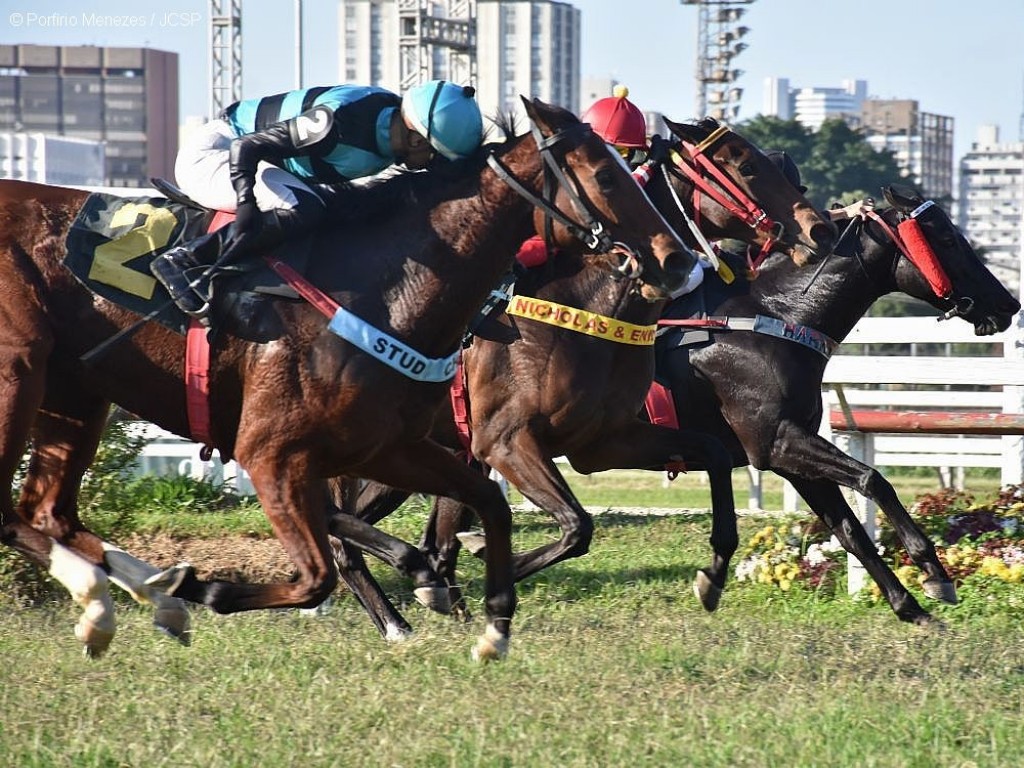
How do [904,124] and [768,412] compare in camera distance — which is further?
[904,124]

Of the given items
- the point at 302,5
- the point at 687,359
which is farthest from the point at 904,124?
the point at 687,359

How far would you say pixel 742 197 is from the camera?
286 inches

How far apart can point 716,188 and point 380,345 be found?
8.02ft

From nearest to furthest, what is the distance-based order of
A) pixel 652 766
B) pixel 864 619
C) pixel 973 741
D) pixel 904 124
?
pixel 652 766 < pixel 973 741 < pixel 864 619 < pixel 904 124

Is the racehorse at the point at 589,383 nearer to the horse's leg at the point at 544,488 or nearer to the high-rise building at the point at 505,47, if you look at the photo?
the horse's leg at the point at 544,488

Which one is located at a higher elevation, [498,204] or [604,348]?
A: [498,204]

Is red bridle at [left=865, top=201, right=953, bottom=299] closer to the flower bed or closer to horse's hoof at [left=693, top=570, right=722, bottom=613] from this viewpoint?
the flower bed

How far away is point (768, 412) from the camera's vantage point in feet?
24.6

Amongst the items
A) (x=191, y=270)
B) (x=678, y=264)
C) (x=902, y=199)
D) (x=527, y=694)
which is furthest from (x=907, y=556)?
(x=191, y=270)

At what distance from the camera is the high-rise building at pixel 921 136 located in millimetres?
101938

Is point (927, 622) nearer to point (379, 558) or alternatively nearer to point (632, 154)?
point (379, 558)

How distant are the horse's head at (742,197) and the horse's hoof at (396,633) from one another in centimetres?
232

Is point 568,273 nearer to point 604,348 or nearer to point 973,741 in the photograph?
point 604,348

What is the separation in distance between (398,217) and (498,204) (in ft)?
1.21
